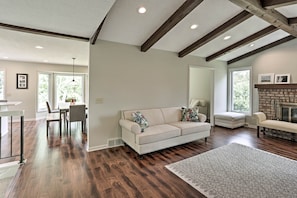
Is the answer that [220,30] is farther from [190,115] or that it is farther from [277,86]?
[277,86]

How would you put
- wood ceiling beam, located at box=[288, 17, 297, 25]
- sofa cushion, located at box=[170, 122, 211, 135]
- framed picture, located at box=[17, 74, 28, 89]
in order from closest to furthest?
wood ceiling beam, located at box=[288, 17, 297, 25] → sofa cushion, located at box=[170, 122, 211, 135] → framed picture, located at box=[17, 74, 28, 89]

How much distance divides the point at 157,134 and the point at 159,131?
132mm

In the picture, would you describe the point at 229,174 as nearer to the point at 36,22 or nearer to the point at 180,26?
the point at 180,26

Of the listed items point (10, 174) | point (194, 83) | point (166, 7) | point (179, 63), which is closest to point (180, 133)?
point (179, 63)

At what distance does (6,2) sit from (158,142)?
131 inches

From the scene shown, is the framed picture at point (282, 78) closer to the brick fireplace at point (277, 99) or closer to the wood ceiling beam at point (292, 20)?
the brick fireplace at point (277, 99)

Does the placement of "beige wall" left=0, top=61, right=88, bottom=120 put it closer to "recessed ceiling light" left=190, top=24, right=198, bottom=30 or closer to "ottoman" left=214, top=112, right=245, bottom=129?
"recessed ceiling light" left=190, top=24, right=198, bottom=30

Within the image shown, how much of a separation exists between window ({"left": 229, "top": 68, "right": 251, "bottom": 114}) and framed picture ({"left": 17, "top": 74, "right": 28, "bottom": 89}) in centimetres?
839

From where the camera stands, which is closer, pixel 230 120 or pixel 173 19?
pixel 173 19

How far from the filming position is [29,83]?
6.72 meters

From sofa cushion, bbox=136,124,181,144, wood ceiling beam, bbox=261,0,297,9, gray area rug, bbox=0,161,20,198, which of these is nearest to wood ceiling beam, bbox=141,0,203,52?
wood ceiling beam, bbox=261,0,297,9

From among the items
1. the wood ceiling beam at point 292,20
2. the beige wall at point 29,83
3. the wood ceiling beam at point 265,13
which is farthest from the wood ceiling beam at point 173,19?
the beige wall at point 29,83

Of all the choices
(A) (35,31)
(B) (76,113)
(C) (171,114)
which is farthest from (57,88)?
(C) (171,114)

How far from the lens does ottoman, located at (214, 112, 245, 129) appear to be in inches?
224
